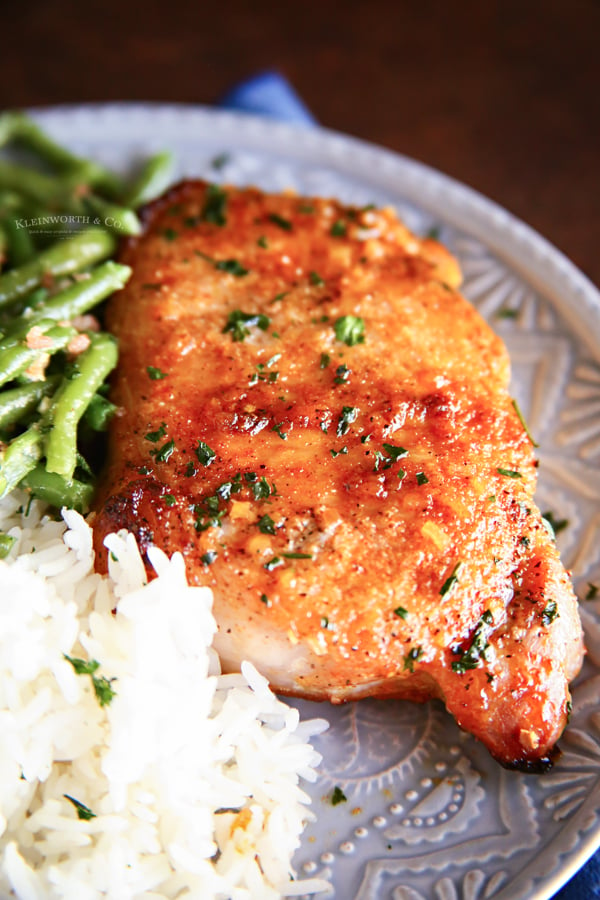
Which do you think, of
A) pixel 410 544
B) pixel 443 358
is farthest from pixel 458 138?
pixel 410 544

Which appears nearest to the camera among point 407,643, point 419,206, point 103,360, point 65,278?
point 407,643

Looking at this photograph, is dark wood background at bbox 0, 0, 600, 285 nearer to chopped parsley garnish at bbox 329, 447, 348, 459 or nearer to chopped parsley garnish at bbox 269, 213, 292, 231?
chopped parsley garnish at bbox 269, 213, 292, 231

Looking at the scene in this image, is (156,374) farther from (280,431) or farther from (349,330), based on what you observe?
(349,330)

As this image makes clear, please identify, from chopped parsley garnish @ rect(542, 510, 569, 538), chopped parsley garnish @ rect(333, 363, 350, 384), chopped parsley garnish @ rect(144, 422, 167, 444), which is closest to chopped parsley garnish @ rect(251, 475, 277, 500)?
chopped parsley garnish @ rect(144, 422, 167, 444)

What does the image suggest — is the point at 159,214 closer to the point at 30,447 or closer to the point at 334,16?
the point at 30,447

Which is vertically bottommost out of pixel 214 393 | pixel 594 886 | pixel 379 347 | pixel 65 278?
pixel 594 886

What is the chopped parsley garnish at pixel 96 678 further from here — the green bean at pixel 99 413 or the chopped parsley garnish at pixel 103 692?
the green bean at pixel 99 413

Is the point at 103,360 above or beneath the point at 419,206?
beneath

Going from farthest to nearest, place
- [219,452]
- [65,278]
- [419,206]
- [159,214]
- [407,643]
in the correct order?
[419,206]
[159,214]
[65,278]
[219,452]
[407,643]
